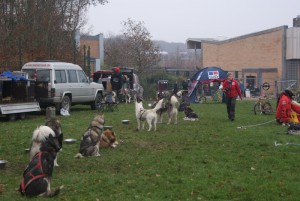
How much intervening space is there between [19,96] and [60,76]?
2456 mm

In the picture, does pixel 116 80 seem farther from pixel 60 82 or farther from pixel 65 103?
pixel 60 82

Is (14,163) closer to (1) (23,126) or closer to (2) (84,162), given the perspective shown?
(2) (84,162)

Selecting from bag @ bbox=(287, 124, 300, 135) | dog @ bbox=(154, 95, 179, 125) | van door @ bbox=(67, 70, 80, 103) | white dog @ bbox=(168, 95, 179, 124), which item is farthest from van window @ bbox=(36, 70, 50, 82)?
bag @ bbox=(287, 124, 300, 135)

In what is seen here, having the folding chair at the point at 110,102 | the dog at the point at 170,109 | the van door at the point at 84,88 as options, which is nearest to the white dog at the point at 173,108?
the dog at the point at 170,109

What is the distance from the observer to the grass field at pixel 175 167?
707cm

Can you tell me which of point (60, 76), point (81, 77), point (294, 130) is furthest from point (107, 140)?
point (81, 77)

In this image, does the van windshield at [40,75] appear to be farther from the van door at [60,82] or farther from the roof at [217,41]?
the roof at [217,41]

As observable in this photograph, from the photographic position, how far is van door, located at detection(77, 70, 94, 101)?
21.2 m

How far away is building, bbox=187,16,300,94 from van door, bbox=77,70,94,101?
955 inches

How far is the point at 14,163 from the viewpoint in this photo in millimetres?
9430

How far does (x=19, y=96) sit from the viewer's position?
1773 cm

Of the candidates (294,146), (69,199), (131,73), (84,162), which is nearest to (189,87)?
(131,73)

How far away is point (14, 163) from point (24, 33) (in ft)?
55.8

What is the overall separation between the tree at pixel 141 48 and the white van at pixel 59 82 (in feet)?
71.5
